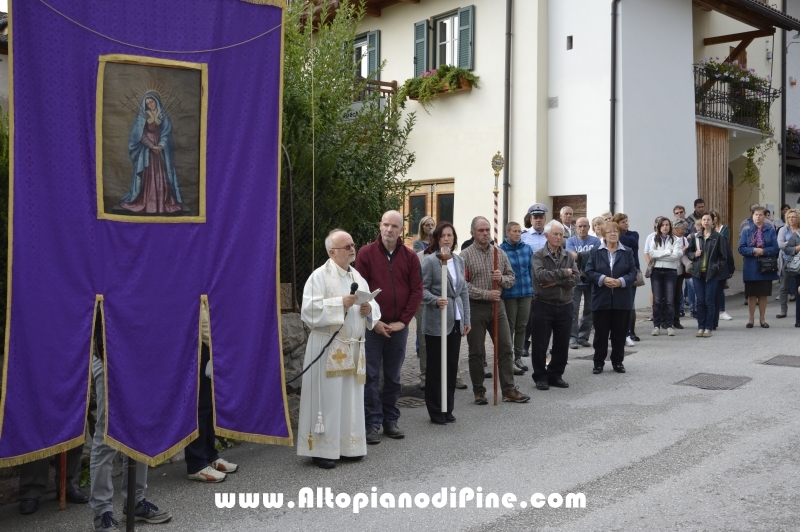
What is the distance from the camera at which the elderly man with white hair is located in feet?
30.0

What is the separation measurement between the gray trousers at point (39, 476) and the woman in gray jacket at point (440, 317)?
10.5 feet

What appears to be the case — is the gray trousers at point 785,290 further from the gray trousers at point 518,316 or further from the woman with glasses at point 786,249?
the gray trousers at point 518,316

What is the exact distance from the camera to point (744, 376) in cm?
955

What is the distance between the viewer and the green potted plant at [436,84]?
17891mm

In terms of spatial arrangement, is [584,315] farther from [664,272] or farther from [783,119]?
[783,119]

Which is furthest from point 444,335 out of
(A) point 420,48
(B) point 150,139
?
(A) point 420,48

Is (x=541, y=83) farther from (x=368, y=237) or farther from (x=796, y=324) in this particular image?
(x=368, y=237)

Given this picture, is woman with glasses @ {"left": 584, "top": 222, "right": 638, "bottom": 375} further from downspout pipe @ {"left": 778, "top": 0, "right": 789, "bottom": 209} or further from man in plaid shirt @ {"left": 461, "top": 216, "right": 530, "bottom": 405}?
downspout pipe @ {"left": 778, "top": 0, "right": 789, "bottom": 209}

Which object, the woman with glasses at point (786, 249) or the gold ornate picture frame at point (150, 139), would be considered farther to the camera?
the woman with glasses at point (786, 249)

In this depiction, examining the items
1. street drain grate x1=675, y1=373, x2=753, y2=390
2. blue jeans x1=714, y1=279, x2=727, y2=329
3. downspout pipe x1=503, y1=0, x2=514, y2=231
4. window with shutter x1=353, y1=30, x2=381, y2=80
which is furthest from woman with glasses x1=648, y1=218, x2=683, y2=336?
window with shutter x1=353, y1=30, x2=381, y2=80

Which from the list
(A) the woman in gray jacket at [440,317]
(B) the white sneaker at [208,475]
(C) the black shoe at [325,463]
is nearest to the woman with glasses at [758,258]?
(A) the woman in gray jacket at [440,317]

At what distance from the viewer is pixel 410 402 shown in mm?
8758

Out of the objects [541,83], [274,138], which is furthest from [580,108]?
[274,138]

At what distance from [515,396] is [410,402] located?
3.55ft
